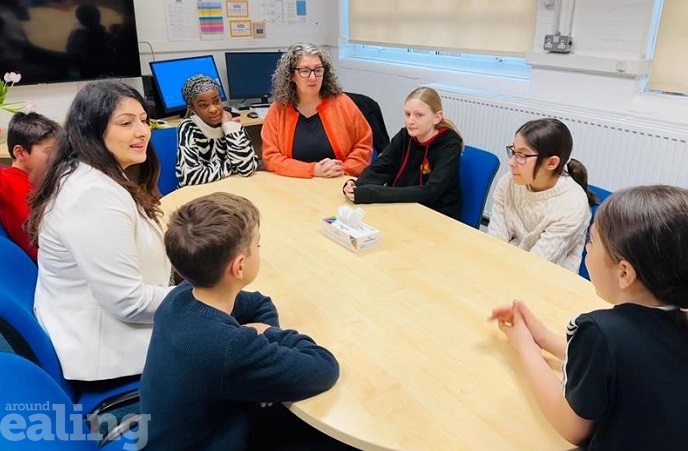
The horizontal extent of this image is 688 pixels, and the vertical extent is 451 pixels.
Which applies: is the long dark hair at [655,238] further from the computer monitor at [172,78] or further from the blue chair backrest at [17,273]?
the computer monitor at [172,78]

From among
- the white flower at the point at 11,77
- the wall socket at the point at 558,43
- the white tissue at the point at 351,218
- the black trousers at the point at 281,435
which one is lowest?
the black trousers at the point at 281,435

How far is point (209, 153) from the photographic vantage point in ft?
8.43

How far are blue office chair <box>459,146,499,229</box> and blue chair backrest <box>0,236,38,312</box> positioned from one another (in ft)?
5.24

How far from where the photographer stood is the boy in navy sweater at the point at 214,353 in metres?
0.96

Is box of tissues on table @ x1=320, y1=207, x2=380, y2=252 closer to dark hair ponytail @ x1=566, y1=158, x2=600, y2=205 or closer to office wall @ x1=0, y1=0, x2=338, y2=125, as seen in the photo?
dark hair ponytail @ x1=566, y1=158, x2=600, y2=205

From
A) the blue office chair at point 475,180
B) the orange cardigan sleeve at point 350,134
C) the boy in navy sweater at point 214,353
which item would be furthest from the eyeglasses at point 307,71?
the boy in navy sweater at point 214,353

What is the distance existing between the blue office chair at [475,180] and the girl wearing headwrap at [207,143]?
1.00m

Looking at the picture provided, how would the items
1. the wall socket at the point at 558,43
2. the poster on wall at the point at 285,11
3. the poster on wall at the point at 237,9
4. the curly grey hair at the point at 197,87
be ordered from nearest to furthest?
the curly grey hair at the point at 197,87 → the wall socket at the point at 558,43 → the poster on wall at the point at 237,9 → the poster on wall at the point at 285,11

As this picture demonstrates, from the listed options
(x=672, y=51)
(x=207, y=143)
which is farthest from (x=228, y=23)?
(x=672, y=51)

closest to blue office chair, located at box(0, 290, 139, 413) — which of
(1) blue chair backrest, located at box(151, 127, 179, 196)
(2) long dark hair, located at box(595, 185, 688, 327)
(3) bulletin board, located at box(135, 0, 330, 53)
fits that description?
(2) long dark hair, located at box(595, 185, 688, 327)

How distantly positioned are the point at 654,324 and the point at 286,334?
675 millimetres

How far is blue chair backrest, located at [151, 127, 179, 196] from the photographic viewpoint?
8.57ft

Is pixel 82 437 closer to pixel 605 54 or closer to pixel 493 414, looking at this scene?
pixel 493 414

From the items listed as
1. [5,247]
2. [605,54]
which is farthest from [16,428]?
[605,54]
